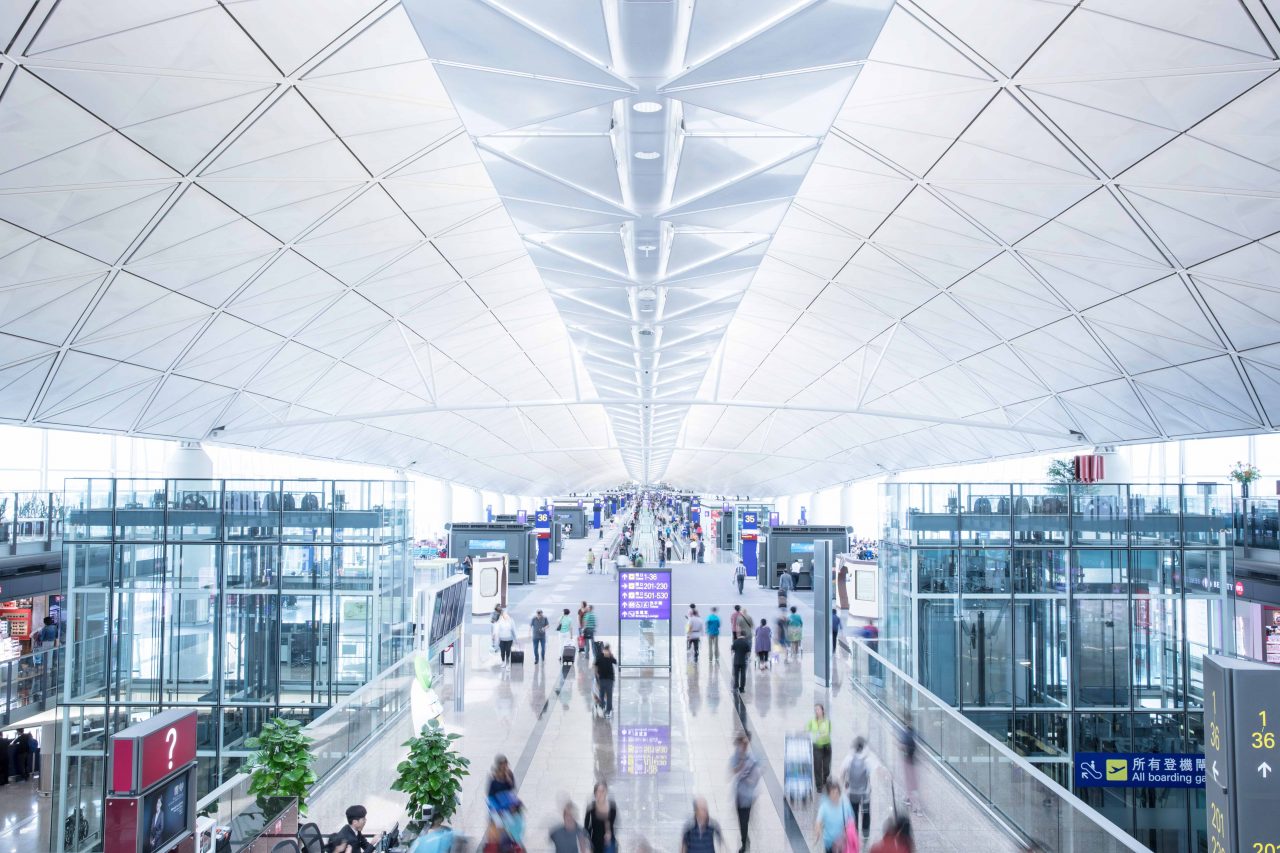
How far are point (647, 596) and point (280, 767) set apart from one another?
11.2 meters

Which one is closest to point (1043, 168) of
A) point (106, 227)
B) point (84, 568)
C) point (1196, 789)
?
point (1196, 789)

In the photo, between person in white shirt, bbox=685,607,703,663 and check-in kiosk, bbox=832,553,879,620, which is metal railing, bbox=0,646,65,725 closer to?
person in white shirt, bbox=685,607,703,663

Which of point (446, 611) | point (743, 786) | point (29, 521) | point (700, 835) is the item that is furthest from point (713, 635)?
point (29, 521)

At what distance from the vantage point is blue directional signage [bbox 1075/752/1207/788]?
15844 mm

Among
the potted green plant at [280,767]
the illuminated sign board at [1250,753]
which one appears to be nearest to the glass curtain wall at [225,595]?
the potted green plant at [280,767]

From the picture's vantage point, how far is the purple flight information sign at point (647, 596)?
20.8 meters

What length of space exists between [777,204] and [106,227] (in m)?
13.8

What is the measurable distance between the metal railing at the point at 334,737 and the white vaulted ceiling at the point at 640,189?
9.50 m

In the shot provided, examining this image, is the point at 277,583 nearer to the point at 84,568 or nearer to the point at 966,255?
the point at 84,568

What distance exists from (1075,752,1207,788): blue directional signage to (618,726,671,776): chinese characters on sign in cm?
790

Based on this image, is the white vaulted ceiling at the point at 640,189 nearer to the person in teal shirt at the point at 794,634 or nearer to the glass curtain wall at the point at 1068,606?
the glass curtain wall at the point at 1068,606

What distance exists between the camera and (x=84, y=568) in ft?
59.6

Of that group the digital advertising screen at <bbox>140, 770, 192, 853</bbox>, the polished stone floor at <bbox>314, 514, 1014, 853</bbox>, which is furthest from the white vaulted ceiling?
the polished stone floor at <bbox>314, 514, 1014, 853</bbox>

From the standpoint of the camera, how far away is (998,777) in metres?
11.4
